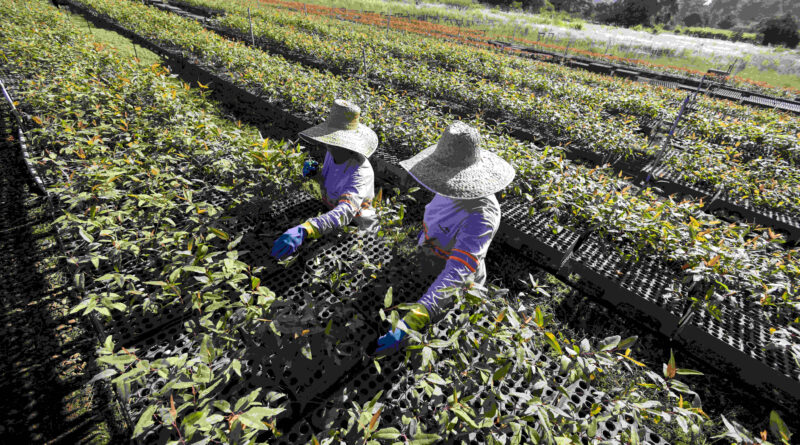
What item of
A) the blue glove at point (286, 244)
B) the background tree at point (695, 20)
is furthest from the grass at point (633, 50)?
the background tree at point (695, 20)

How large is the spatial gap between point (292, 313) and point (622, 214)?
8.64 feet

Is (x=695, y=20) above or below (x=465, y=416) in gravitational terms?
above

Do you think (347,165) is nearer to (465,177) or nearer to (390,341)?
(465,177)

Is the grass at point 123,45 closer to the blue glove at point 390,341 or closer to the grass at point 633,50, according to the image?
the blue glove at point 390,341

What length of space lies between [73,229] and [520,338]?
2.31 m

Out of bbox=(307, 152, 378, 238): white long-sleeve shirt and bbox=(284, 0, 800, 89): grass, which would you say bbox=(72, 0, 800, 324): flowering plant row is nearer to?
bbox=(307, 152, 378, 238): white long-sleeve shirt

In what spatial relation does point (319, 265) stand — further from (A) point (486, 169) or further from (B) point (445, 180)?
(A) point (486, 169)

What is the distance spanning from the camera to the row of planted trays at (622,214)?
6.91 feet

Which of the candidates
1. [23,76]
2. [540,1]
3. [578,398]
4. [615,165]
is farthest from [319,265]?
[540,1]

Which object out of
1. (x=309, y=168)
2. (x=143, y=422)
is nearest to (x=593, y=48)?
(x=309, y=168)

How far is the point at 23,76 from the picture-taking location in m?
3.55

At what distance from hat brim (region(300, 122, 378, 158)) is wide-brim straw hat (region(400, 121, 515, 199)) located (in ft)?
Result: 2.26

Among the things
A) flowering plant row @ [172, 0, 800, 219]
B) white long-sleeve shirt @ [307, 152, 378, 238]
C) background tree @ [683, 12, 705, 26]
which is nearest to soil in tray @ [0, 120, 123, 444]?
white long-sleeve shirt @ [307, 152, 378, 238]

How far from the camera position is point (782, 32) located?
33750mm
